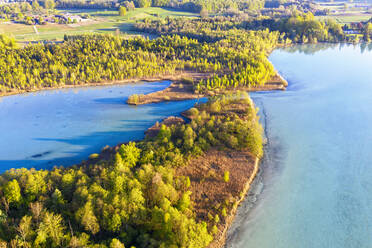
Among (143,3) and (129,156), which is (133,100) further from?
(143,3)

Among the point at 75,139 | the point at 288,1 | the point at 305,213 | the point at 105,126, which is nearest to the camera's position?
the point at 305,213

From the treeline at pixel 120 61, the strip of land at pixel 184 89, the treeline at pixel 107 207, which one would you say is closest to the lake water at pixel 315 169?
the strip of land at pixel 184 89

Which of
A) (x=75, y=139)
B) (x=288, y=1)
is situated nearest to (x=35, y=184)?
(x=75, y=139)

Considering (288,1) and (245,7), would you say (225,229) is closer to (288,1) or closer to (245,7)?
(245,7)

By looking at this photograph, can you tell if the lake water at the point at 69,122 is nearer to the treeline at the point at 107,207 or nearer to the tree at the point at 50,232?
the treeline at the point at 107,207

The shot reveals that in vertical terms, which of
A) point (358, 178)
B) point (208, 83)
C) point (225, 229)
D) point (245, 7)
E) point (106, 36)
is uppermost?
point (245, 7)

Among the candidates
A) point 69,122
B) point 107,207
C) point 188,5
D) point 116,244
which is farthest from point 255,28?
point 116,244
